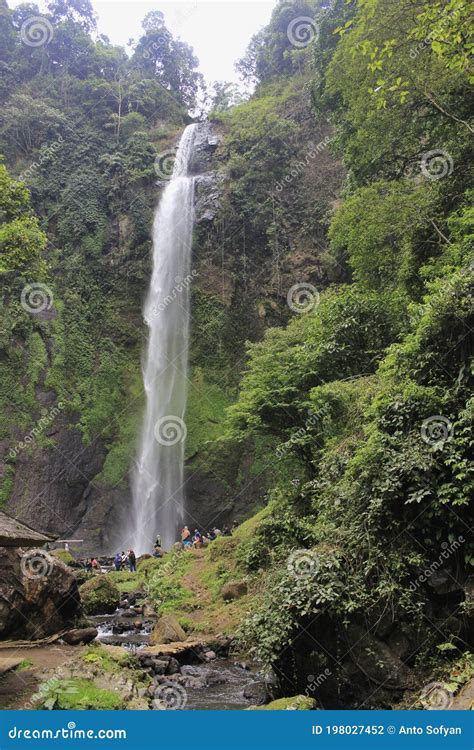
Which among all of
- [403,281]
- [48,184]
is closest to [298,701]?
[403,281]

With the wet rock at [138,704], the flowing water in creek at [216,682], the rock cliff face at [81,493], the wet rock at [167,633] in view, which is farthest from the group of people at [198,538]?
the wet rock at [138,704]

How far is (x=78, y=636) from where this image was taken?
32.7 feet

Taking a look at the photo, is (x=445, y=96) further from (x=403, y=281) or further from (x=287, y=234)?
(x=287, y=234)

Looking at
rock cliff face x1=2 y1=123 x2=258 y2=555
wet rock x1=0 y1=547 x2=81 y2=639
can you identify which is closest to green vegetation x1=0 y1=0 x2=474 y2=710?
rock cliff face x1=2 y1=123 x2=258 y2=555

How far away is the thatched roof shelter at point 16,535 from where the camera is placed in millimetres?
7113

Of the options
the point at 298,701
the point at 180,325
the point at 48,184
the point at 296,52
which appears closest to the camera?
the point at 298,701

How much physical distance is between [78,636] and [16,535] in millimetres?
3831

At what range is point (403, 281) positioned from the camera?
14023 millimetres

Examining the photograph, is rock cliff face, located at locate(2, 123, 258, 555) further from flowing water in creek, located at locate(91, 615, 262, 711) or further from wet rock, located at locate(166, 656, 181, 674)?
wet rock, located at locate(166, 656, 181, 674)

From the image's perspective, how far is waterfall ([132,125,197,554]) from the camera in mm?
27016

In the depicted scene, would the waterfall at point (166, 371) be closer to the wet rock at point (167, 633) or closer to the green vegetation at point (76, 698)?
the wet rock at point (167, 633)

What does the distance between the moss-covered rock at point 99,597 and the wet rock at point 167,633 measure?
3840 millimetres

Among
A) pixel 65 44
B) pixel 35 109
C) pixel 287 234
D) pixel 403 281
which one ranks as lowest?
pixel 403 281

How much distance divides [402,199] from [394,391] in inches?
271
